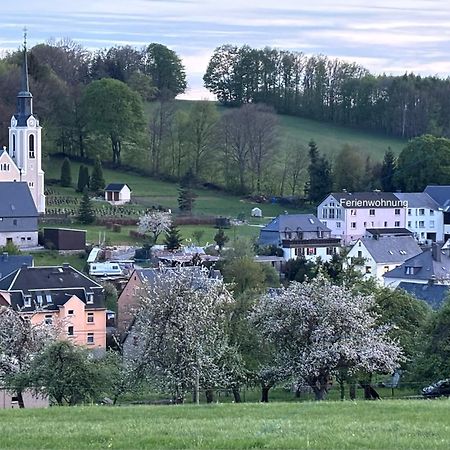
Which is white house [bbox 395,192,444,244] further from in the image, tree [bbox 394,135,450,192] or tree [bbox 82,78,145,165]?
tree [bbox 82,78,145,165]

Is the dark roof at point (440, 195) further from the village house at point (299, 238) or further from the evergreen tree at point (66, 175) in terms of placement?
the evergreen tree at point (66, 175)

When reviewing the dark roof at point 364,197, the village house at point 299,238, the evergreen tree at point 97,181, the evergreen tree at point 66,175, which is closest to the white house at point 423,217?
the dark roof at point 364,197

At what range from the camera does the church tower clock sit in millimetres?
70812

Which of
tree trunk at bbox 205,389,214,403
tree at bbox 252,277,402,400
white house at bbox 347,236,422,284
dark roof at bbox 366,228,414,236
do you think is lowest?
dark roof at bbox 366,228,414,236

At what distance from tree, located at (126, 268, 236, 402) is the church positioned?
39806 millimetres

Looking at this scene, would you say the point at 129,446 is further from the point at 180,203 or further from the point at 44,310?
the point at 180,203

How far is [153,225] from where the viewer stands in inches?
2512

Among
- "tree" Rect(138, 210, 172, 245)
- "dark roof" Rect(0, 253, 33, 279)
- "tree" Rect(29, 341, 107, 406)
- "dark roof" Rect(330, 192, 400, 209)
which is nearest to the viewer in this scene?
"tree" Rect(29, 341, 107, 406)

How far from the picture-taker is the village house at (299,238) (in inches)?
2453

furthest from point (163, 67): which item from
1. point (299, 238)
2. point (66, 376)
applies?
point (66, 376)

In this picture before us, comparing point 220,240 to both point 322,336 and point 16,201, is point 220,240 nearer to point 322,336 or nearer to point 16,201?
point 16,201

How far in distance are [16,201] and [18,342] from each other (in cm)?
3152

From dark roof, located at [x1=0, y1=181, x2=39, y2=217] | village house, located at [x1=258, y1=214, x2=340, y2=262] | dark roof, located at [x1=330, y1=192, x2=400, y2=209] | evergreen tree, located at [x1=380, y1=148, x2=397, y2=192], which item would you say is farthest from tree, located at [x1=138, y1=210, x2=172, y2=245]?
evergreen tree, located at [x1=380, y1=148, x2=397, y2=192]

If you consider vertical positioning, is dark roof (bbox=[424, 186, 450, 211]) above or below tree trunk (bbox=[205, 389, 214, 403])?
above
